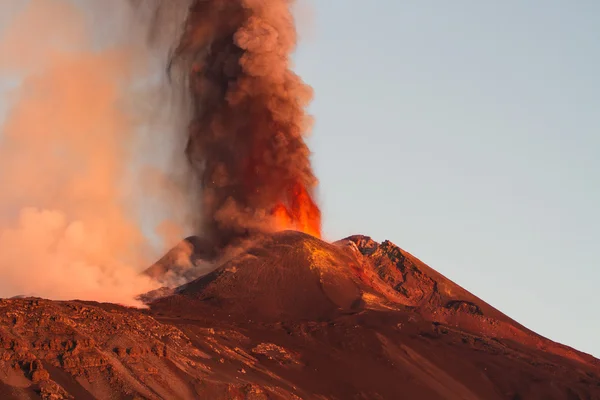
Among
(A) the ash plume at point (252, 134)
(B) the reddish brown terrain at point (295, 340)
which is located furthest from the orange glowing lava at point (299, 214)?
(B) the reddish brown terrain at point (295, 340)

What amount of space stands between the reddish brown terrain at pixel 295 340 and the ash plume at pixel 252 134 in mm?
5741

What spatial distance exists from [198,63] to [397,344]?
48.3 m

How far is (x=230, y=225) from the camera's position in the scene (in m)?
135

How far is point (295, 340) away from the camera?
111312 mm

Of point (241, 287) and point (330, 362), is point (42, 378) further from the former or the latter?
point (241, 287)

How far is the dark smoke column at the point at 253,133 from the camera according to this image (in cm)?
13538

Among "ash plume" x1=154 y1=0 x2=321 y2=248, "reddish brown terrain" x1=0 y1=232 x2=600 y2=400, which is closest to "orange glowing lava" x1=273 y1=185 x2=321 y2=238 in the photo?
"ash plume" x1=154 y1=0 x2=321 y2=248

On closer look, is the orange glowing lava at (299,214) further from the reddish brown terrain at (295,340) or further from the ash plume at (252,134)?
the reddish brown terrain at (295,340)

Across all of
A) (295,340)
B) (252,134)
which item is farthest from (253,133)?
(295,340)

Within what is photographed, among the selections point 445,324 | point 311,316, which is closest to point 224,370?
point 311,316

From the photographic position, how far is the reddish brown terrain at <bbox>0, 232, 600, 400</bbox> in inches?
3290

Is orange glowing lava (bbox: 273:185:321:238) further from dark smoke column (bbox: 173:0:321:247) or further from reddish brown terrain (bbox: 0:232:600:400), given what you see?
reddish brown terrain (bbox: 0:232:600:400)

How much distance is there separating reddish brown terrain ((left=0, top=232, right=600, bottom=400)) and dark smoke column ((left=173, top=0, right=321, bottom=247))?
19.1 ft

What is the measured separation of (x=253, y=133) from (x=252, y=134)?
161 mm
